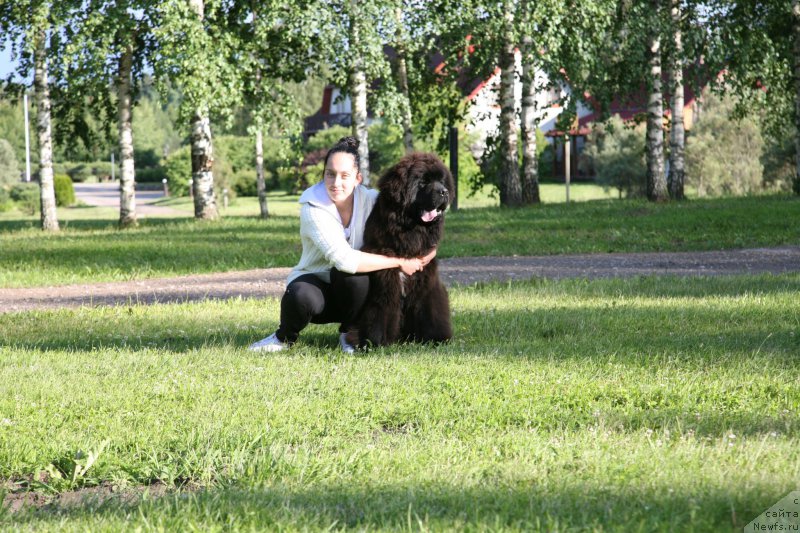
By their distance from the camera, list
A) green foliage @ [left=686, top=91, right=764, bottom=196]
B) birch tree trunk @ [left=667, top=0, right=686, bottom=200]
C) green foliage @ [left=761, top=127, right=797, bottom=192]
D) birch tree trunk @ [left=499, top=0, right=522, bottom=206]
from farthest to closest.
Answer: green foliage @ [left=686, top=91, right=764, bottom=196]
green foliage @ [left=761, top=127, right=797, bottom=192]
birch tree trunk @ [left=499, top=0, right=522, bottom=206]
birch tree trunk @ [left=667, top=0, right=686, bottom=200]

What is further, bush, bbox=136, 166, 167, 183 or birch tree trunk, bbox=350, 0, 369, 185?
bush, bbox=136, 166, 167, 183

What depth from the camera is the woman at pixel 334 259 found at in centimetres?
647

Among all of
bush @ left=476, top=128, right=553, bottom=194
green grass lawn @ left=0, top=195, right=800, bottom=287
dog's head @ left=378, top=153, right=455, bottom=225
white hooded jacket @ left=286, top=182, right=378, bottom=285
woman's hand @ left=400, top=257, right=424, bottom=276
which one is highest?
bush @ left=476, top=128, right=553, bottom=194

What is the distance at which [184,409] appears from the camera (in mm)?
4938

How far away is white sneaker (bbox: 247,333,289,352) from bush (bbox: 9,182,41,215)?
118 ft

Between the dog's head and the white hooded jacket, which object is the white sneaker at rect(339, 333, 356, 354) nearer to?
the white hooded jacket

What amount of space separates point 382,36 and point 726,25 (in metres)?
7.80

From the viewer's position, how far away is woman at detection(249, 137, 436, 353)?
647cm

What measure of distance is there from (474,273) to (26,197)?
123 ft

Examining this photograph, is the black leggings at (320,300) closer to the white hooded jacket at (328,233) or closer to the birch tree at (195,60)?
the white hooded jacket at (328,233)

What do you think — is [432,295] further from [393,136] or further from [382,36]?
[393,136]

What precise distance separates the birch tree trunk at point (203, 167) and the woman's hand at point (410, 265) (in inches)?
591

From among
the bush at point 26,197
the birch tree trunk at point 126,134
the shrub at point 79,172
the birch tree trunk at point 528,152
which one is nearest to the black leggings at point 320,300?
the birch tree trunk at point 126,134

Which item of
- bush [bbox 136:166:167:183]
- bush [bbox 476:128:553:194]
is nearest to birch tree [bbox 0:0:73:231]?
bush [bbox 476:128:553:194]
